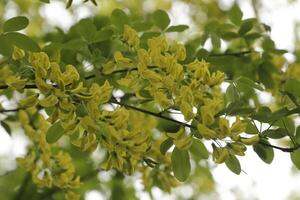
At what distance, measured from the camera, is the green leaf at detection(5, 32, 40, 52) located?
1.00 m

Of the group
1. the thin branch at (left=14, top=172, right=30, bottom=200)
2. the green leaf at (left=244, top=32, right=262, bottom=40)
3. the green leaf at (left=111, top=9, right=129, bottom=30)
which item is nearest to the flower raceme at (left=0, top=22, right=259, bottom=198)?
the green leaf at (left=111, top=9, right=129, bottom=30)

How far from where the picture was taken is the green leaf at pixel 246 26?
4.49 ft

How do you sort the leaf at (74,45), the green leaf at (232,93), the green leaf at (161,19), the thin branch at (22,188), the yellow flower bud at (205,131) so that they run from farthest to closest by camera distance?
the thin branch at (22,188) → the green leaf at (161,19) → the leaf at (74,45) → the green leaf at (232,93) → the yellow flower bud at (205,131)

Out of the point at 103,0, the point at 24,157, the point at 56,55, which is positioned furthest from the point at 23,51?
the point at 103,0

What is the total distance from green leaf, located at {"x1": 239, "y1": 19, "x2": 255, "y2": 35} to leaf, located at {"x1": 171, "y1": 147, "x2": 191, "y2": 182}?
51 cm

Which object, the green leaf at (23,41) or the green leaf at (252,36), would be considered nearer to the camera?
the green leaf at (23,41)

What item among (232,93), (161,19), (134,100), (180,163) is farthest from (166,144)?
(161,19)

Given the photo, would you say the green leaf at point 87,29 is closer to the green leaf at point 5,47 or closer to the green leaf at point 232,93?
the green leaf at point 5,47

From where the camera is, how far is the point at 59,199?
1626 millimetres

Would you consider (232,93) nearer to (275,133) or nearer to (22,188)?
(275,133)

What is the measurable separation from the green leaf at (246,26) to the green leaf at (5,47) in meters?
0.61

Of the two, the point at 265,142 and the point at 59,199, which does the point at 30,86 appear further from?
the point at 59,199

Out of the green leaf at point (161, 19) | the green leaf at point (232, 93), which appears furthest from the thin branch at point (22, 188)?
the green leaf at point (232, 93)

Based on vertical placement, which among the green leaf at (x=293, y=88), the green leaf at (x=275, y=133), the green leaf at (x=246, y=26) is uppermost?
the green leaf at (x=275, y=133)
